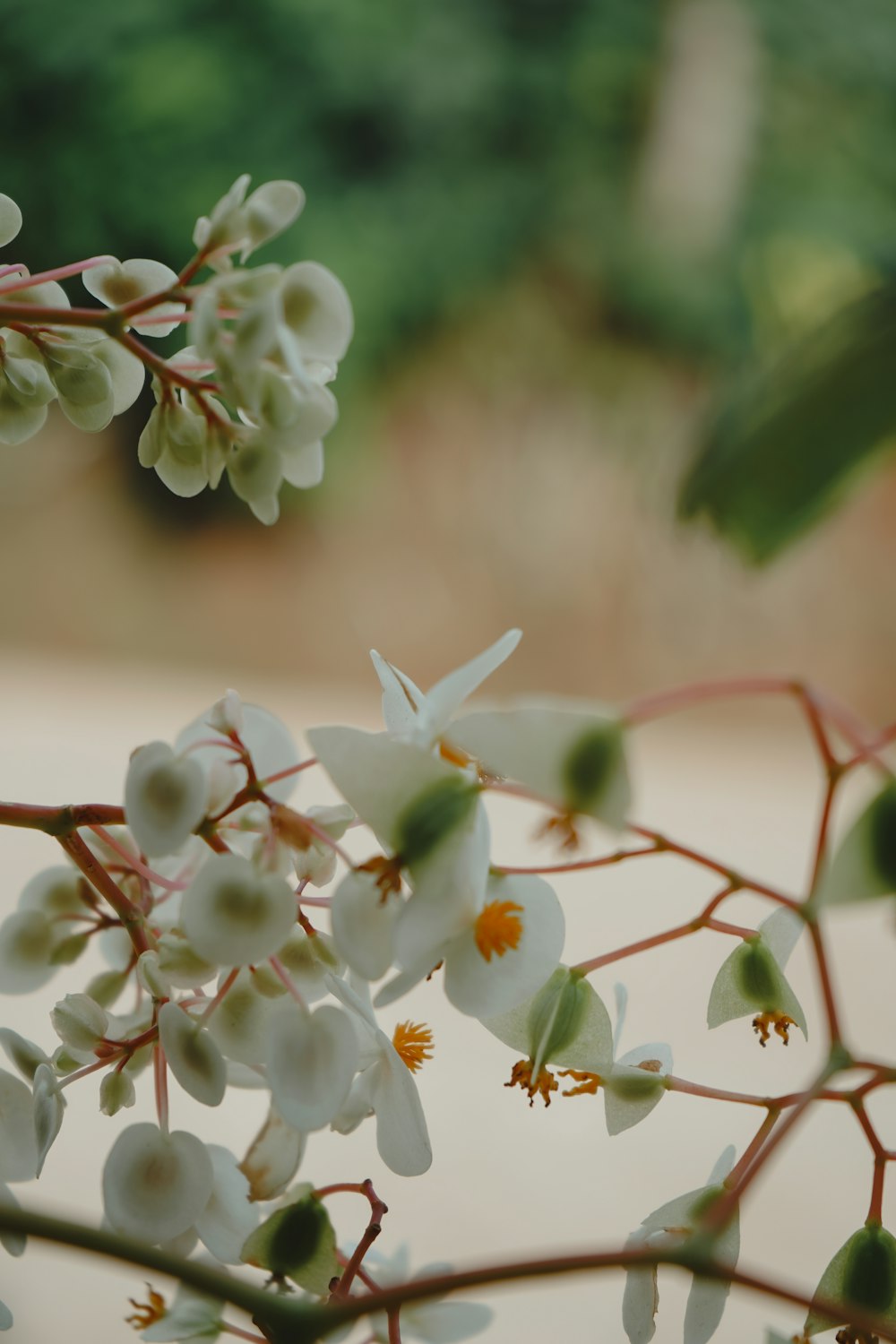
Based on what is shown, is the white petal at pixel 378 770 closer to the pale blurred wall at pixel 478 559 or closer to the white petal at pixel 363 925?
the white petal at pixel 363 925

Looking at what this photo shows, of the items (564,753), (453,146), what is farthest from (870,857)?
(453,146)

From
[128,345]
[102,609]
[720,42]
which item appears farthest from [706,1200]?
[720,42]

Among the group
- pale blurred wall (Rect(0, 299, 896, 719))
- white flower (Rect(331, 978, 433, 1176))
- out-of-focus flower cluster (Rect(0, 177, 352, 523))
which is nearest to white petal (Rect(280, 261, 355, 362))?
out-of-focus flower cluster (Rect(0, 177, 352, 523))

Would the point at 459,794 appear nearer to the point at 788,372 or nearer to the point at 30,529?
the point at 788,372

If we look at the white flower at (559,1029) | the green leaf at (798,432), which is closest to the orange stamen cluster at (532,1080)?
the white flower at (559,1029)

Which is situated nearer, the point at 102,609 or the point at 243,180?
the point at 243,180

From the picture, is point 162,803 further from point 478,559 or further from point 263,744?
point 478,559
